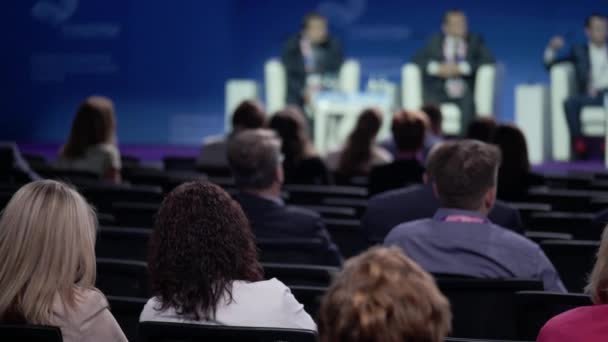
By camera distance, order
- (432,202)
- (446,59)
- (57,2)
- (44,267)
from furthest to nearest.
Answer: (57,2)
(446,59)
(432,202)
(44,267)

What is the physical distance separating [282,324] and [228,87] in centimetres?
1030

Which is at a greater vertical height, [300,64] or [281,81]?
[300,64]

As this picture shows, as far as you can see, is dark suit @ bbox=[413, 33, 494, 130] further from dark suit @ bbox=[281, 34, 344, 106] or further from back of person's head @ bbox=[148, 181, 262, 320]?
back of person's head @ bbox=[148, 181, 262, 320]

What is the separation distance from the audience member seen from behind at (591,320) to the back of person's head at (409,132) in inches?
161

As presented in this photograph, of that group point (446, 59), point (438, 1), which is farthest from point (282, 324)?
point (438, 1)

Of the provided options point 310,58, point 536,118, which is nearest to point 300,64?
point 310,58

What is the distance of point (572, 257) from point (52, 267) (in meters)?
2.17

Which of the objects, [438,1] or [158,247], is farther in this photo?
[438,1]

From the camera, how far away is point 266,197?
4.83m

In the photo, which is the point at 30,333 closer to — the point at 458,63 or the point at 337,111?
the point at 337,111

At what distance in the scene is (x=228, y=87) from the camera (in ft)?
42.6

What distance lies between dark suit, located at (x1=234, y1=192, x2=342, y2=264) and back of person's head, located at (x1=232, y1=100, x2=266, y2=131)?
277 cm

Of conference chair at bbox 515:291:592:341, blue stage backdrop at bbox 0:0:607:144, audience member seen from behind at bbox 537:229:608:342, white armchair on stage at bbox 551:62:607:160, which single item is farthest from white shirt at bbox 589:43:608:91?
audience member seen from behind at bbox 537:229:608:342

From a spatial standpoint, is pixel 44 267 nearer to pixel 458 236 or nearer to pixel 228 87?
pixel 458 236
